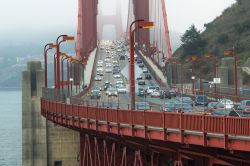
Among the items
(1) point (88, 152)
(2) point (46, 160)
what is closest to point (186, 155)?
(1) point (88, 152)

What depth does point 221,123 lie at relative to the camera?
25109mm

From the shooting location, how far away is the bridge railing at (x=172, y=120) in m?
24.4

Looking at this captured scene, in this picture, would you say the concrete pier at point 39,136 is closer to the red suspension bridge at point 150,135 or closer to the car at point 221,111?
the red suspension bridge at point 150,135

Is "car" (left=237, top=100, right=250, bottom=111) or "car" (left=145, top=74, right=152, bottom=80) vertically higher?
"car" (left=145, top=74, right=152, bottom=80)

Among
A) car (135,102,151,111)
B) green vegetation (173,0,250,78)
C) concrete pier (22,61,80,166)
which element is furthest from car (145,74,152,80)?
car (135,102,151,111)

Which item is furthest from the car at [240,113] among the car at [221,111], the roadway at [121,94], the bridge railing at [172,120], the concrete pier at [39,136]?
the concrete pier at [39,136]

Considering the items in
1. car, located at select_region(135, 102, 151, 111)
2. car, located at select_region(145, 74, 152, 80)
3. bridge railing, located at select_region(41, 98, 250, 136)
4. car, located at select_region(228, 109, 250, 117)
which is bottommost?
bridge railing, located at select_region(41, 98, 250, 136)

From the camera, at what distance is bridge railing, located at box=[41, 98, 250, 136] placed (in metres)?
24.4

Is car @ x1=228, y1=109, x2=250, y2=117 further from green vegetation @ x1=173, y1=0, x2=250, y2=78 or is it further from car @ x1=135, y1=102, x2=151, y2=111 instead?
green vegetation @ x1=173, y1=0, x2=250, y2=78

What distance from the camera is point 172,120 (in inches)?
1126


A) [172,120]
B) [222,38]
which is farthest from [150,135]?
[222,38]

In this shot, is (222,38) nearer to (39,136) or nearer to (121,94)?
(121,94)

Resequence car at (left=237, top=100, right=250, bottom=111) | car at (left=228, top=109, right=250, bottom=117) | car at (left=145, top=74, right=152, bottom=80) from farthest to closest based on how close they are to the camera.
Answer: car at (left=145, top=74, right=152, bottom=80), car at (left=237, top=100, right=250, bottom=111), car at (left=228, top=109, right=250, bottom=117)

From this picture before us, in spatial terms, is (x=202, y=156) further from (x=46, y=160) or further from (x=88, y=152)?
(x=46, y=160)
